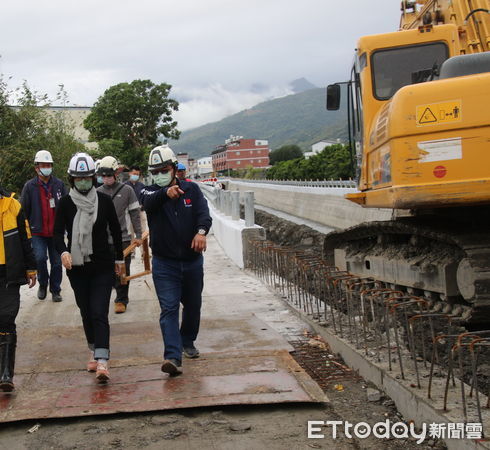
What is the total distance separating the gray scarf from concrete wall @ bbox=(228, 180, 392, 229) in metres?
12.5

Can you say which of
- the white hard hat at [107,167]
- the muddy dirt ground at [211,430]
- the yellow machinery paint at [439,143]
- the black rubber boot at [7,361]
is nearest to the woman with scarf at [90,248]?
the black rubber boot at [7,361]

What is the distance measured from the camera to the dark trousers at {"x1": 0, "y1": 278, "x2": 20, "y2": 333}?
233 inches

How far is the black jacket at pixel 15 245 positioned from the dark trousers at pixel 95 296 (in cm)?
45

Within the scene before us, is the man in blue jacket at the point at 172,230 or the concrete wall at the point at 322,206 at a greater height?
the man in blue jacket at the point at 172,230

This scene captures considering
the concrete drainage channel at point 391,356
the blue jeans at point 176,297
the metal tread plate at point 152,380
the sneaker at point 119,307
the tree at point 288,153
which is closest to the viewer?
the concrete drainage channel at point 391,356

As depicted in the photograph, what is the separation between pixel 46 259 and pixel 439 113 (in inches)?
238

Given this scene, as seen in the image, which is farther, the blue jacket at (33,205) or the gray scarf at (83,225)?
the blue jacket at (33,205)

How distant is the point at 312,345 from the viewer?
297 inches

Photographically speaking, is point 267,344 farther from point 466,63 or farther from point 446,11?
point 446,11

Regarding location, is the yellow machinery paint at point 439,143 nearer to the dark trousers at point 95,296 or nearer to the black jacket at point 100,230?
the black jacket at point 100,230

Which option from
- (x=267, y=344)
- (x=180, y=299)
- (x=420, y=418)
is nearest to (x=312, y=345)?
(x=267, y=344)

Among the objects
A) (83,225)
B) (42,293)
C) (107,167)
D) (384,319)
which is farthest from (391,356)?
(42,293)

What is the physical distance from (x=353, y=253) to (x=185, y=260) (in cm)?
598

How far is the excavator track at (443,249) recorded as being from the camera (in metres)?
7.50
